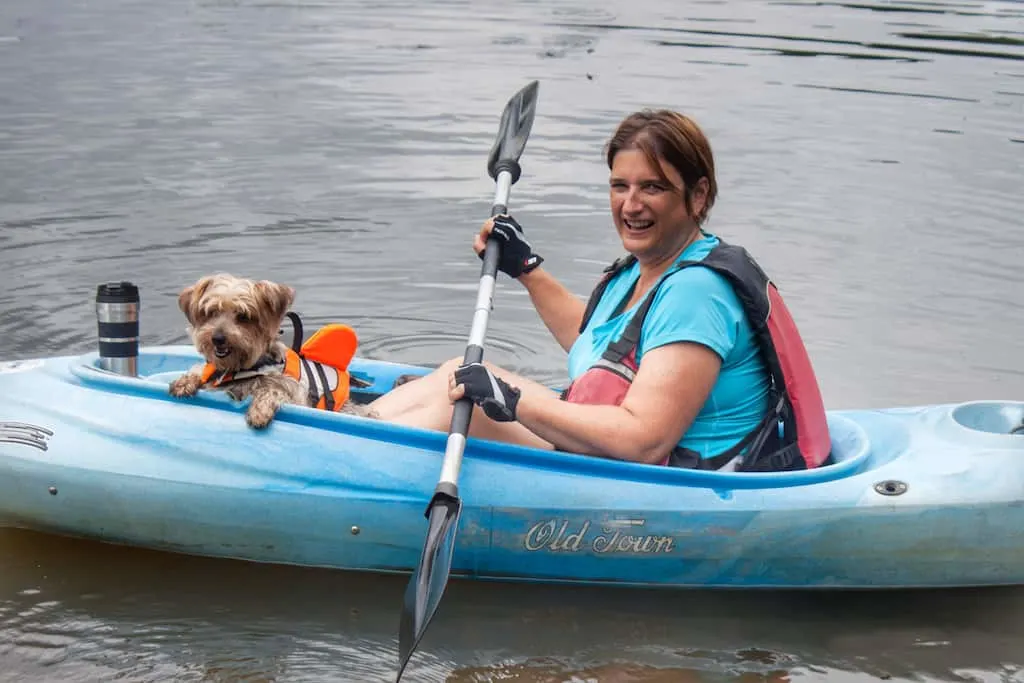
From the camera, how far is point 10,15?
17.7 metres

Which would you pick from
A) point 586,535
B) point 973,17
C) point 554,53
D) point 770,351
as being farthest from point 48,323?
point 973,17

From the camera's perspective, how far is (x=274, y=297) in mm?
3895

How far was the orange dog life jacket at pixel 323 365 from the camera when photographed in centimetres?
413

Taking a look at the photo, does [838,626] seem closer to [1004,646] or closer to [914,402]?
[1004,646]

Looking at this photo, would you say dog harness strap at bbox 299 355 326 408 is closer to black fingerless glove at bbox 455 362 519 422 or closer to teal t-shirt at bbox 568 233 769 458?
black fingerless glove at bbox 455 362 519 422

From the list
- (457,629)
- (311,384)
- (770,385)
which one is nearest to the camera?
(770,385)

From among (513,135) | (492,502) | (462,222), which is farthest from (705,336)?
(462,222)

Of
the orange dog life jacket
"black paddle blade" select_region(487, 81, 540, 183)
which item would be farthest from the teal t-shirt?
"black paddle blade" select_region(487, 81, 540, 183)

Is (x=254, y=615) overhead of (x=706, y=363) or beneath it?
beneath

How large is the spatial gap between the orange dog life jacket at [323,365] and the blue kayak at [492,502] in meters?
0.20

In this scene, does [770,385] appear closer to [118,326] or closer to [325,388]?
[325,388]

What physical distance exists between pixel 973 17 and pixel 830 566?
18.1m

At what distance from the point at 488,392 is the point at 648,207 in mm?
675

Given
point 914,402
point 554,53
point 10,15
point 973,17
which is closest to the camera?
point 914,402
